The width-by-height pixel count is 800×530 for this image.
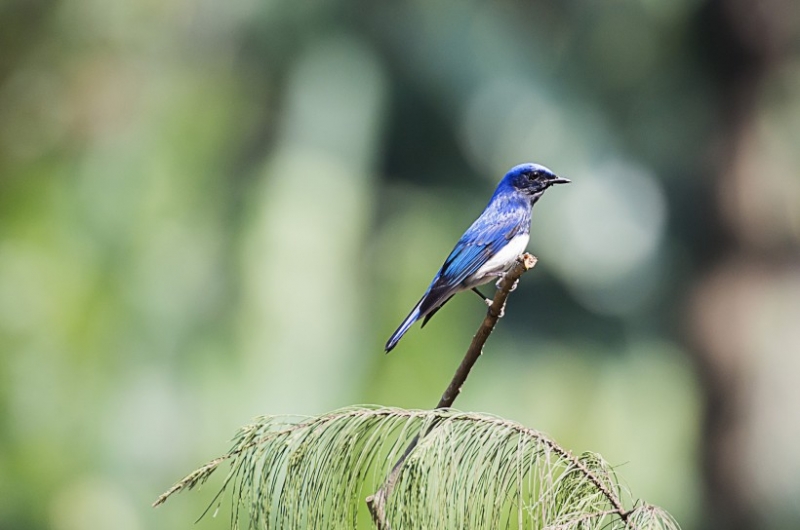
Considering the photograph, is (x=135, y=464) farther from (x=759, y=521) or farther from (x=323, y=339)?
(x=759, y=521)

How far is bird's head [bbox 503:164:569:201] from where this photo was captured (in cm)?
572

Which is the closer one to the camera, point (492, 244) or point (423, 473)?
point (423, 473)

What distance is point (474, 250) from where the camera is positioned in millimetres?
5172

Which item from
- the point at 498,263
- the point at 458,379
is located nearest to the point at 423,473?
the point at 458,379

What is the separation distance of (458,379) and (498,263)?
7.00 feet

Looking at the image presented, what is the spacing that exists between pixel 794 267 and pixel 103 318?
766 cm

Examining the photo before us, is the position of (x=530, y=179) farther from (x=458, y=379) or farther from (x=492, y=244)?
(x=458, y=379)

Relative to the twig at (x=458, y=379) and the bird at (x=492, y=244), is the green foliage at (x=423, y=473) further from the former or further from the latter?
the bird at (x=492, y=244)

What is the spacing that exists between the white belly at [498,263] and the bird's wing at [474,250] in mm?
21

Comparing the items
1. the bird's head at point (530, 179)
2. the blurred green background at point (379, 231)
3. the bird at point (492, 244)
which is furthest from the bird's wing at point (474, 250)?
the blurred green background at point (379, 231)

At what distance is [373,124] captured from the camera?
12.3 meters

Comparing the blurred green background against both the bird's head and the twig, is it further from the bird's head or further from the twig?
the twig

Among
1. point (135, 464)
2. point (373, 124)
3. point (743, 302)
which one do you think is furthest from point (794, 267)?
point (135, 464)

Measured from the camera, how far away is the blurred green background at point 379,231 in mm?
10250
